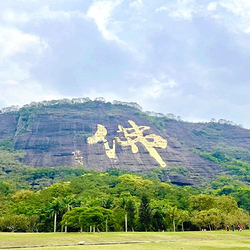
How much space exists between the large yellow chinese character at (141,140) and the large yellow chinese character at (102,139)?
4599mm

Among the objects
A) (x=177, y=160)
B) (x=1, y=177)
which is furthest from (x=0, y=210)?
(x=177, y=160)

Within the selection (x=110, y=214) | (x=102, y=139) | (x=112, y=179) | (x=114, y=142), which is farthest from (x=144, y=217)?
(x=102, y=139)

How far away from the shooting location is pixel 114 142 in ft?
359

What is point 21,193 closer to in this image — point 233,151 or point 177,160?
point 177,160

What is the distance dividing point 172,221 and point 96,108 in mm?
98890

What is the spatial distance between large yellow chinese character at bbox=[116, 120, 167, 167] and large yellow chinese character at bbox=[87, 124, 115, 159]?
460 cm

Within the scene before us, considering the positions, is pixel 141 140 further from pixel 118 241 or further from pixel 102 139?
Result: pixel 118 241

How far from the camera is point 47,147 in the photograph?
108812mm

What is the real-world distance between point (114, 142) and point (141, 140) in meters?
9.95

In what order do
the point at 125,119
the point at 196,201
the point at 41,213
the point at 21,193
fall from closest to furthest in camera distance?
the point at 41,213
the point at 196,201
the point at 21,193
the point at 125,119

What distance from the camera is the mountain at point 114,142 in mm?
100500

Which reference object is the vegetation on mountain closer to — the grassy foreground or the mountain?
the mountain

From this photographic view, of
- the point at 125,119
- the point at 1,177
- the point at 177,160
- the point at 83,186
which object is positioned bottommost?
the point at 83,186

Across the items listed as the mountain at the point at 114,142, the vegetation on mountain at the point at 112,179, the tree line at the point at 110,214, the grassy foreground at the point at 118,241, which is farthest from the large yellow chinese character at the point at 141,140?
the grassy foreground at the point at 118,241
